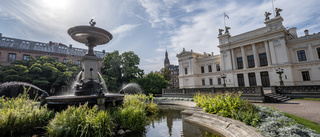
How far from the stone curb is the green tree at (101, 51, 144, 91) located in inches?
1140

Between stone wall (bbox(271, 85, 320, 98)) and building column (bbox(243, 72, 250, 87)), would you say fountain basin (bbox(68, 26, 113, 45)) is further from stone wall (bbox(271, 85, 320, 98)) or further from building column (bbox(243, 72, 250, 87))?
building column (bbox(243, 72, 250, 87))

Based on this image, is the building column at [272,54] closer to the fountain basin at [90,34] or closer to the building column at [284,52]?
the building column at [284,52]

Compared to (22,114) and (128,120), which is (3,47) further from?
(128,120)

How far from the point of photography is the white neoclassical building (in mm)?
24969

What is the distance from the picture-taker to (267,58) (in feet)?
92.4

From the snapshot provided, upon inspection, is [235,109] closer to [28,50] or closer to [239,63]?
[239,63]

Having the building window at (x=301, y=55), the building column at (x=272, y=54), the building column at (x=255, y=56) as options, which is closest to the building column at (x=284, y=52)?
the building column at (x=272, y=54)

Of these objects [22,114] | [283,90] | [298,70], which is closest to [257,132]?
[22,114]

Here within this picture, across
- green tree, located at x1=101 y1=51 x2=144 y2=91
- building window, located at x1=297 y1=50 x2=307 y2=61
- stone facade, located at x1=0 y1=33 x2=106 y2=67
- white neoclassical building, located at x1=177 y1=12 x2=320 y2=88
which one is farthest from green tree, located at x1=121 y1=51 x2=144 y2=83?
building window, located at x1=297 y1=50 x2=307 y2=61

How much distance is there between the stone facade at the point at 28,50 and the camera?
3466 cm

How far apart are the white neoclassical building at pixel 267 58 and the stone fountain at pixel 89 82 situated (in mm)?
30845

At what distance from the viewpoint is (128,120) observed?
5773 millimetres

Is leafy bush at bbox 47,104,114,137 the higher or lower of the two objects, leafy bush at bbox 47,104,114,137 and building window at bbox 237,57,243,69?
the lower

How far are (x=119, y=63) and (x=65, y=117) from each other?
31998 mm
